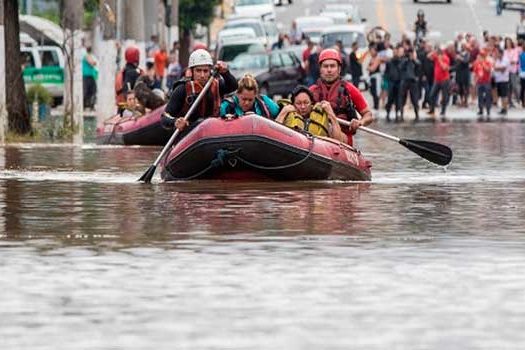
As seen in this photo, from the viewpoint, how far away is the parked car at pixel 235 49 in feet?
201

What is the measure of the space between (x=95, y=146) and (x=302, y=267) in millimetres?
19800

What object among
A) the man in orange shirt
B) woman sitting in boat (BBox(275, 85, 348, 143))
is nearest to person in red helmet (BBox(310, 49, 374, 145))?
woman sitting in boat (BBox(275, 85, 348, 143))

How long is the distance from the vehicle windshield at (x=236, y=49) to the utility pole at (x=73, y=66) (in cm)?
2173

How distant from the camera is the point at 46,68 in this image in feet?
189

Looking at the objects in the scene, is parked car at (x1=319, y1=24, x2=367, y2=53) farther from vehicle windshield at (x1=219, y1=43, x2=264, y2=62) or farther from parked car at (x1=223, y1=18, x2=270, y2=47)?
parked car at (x1=223, y1=18, x2=270, y2=47)

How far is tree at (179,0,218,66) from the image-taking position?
258 ft

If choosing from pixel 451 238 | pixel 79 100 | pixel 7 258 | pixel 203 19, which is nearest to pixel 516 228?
pixel 451 238

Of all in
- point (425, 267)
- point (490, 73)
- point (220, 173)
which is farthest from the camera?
point (490, 73)

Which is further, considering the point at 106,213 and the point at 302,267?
the point at 106,213

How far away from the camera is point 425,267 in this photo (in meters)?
14.0

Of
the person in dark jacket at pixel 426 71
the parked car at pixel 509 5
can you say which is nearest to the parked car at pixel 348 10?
the parked car at pixel 509 5

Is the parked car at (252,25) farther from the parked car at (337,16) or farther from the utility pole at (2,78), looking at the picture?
the utility pole at (2,78)

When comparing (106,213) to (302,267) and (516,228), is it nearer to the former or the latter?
(516,228)

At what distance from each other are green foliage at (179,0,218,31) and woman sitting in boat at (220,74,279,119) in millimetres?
54917
